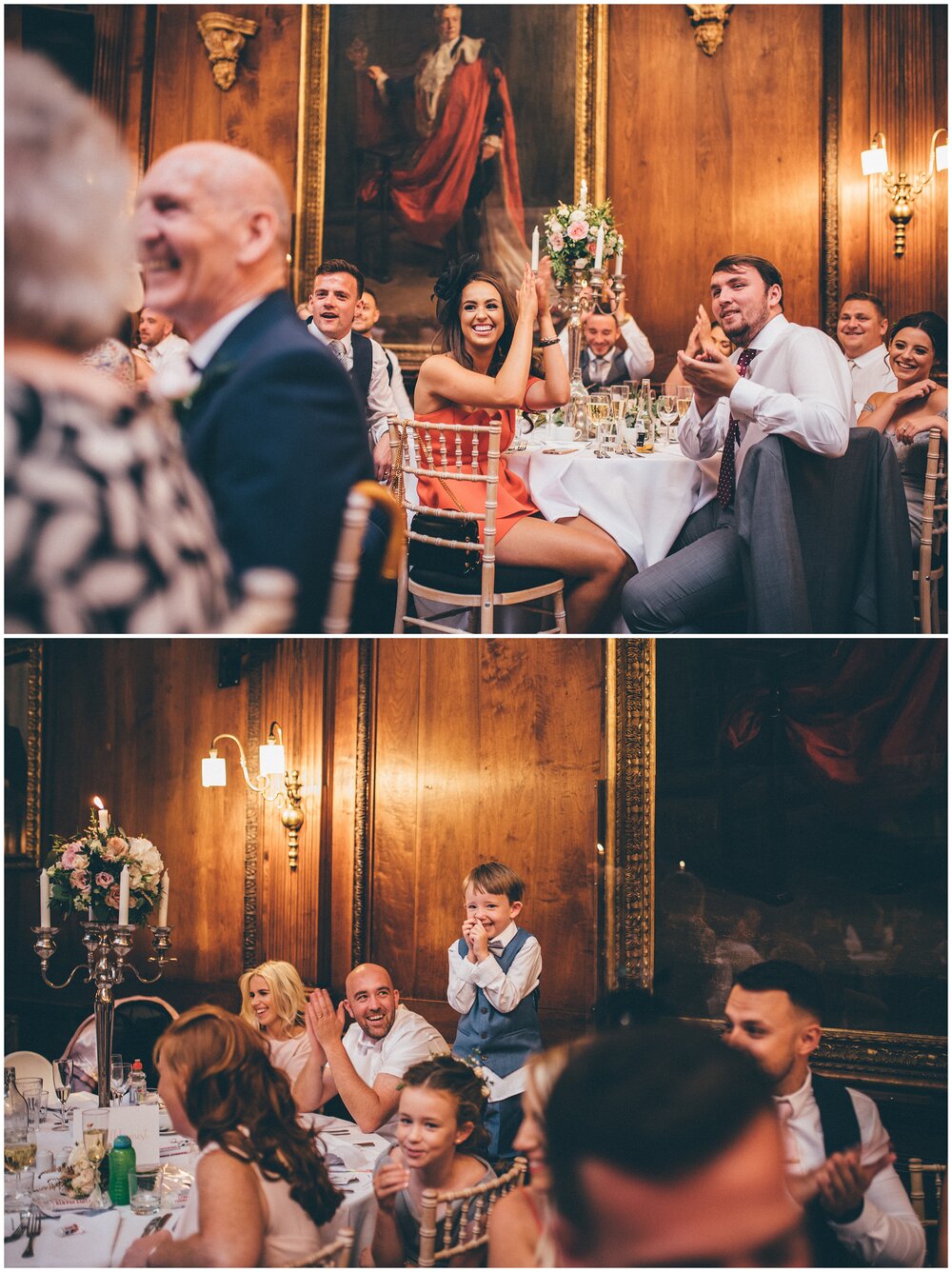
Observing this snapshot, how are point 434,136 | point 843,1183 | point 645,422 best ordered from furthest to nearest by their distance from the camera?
1. point 434,136
2. point 645,422
3. point 843,1183

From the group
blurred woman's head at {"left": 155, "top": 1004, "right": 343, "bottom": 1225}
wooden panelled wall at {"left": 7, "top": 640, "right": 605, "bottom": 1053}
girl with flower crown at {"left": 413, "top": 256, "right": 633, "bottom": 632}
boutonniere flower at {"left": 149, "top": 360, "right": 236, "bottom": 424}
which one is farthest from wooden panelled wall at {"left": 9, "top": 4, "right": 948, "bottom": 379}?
blurred woman's head at {"left": 155, "top": 1004, "right": 343, "bottom": 1225}

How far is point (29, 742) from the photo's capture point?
9.14 feet

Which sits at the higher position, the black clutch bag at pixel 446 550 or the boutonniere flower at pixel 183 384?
the boutonniere flower at pixel 183 384

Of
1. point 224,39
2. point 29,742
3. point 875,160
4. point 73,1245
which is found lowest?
point 73,1245

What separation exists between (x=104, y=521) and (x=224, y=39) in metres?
3.98

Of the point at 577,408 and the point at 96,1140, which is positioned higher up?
the point at 577,408

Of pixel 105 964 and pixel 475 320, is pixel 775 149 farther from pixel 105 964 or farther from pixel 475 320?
pixel 105 964

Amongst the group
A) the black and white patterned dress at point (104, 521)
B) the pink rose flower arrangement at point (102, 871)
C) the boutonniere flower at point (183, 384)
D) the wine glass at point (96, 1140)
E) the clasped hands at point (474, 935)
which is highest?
the boutonniere flower at point (183, 384)

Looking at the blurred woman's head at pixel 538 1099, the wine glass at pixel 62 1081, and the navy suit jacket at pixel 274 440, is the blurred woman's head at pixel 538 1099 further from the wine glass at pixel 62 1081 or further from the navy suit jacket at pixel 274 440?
the navy suit jacket at pixel 274 440

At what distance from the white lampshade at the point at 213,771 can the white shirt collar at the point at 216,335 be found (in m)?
1.08

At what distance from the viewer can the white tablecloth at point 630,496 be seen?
346 centimetres

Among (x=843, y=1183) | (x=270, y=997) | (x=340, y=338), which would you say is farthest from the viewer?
(x=340, y=338)

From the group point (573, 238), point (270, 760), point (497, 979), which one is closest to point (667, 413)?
point (573, 238)

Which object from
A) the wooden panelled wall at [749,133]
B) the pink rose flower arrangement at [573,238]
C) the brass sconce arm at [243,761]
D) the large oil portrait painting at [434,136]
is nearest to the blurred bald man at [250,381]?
the brass sconce arm at [243,761]
